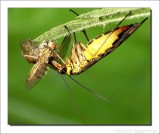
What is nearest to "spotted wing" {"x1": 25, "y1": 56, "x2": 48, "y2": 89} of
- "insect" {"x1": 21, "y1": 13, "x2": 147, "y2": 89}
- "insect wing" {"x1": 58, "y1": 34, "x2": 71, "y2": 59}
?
"insect" {"x1": 21, "y1": 13, "x2": 147, "y2": 89}

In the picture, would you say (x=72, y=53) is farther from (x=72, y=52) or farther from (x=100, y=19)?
(x=100, y=19)

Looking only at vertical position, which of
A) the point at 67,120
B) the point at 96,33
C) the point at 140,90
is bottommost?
the point at 67,120

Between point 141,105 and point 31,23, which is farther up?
point 31,23

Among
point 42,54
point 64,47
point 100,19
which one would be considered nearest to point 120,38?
point 100,19

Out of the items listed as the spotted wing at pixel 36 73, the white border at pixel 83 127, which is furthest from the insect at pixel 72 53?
the white border at pixel 83 127

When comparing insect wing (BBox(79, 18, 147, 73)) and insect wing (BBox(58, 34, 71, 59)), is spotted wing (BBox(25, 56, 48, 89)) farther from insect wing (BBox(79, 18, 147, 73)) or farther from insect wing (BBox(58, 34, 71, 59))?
insect wing (BBox(79, 18, 147, 73))

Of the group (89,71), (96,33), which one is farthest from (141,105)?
(96,33)

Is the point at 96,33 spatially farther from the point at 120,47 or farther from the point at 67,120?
the point at 67,120

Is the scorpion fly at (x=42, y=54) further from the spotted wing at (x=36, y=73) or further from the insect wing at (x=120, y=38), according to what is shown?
the insect wing at (x=120, y=38)
